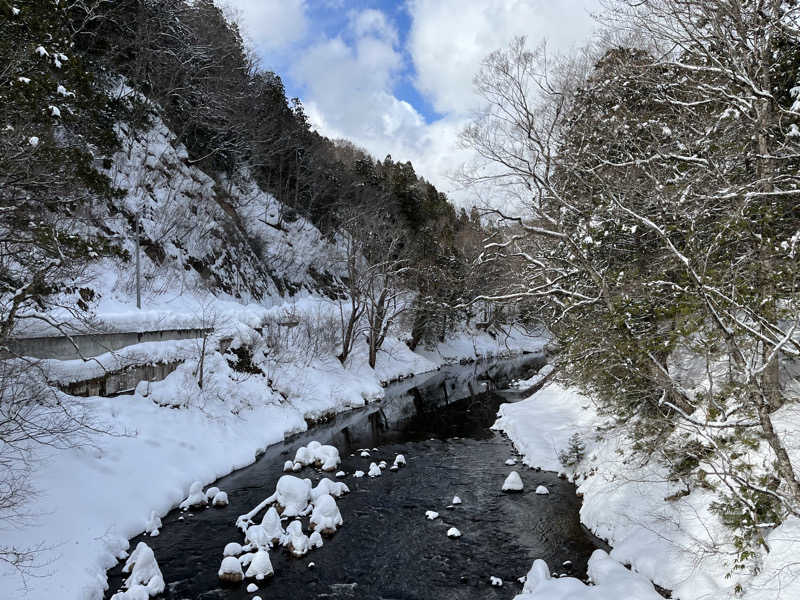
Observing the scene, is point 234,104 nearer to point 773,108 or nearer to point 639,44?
point 639,44

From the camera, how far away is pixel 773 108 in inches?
325

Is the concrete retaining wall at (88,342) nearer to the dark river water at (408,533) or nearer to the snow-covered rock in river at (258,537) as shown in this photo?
the dark river water at (408,533)

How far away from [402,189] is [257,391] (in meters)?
31.0

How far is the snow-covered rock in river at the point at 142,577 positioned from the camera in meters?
7.58

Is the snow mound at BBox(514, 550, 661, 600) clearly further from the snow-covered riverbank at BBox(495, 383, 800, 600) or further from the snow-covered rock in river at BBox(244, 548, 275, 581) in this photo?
the snow-covered rock in river at BBox(244, 548, 275, 581)

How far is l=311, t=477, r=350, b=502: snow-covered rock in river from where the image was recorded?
11.1 meters

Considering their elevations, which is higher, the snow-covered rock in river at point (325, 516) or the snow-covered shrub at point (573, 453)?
the snow-covered shrub at point (573, 453)

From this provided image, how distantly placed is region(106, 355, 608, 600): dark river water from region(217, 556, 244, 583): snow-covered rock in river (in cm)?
17

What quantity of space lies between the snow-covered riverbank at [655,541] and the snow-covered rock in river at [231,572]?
4.71 meters

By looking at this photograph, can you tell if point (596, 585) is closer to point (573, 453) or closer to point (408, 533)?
point (408, 533)

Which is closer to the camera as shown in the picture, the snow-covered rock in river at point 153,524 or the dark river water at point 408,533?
the dark river water at point 408,533

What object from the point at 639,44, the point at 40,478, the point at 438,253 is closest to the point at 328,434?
the point at 40,478

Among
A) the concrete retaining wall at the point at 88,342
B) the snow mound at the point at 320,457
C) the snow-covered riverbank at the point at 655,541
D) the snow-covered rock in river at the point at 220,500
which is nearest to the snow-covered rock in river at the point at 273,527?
the snow-covered rock in river at the point at 220,500

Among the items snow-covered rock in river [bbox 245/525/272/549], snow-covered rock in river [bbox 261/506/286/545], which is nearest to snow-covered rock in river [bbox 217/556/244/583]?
snow-covered rock in river [bbox 245/525/272/549]
